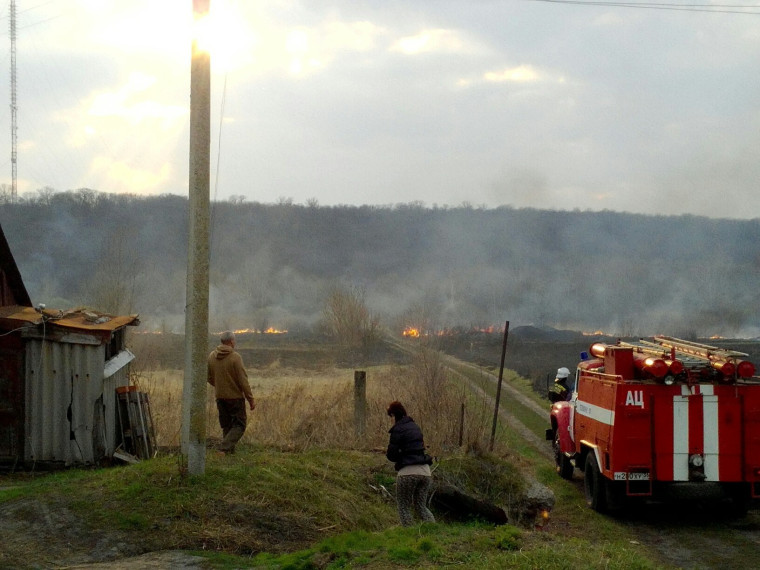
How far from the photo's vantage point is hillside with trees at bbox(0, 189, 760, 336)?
245ft

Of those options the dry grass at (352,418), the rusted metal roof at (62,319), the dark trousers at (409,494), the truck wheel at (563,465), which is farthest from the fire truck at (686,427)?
the rusted metal roof at (62,319)

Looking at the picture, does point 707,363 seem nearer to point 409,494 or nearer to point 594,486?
point 594,486

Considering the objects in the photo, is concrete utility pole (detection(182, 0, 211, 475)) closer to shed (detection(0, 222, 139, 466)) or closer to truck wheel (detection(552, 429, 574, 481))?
shed (detection(0, 222, 139, 466))

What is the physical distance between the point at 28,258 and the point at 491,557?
264ft

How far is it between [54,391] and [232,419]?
9.05ft

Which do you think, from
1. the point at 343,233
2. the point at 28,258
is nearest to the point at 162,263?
the point at 28,258

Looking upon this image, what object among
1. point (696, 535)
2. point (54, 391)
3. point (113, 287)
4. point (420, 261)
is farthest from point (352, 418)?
point (420, 261)

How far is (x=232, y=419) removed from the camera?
12.2m

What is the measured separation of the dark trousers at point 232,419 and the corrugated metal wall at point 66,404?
1928mm

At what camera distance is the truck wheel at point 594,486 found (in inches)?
499

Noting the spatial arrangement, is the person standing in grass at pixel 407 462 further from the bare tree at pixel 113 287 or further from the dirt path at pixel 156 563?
the bare tree at pixel 113 287

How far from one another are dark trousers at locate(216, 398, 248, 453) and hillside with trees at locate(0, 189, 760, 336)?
47.9m

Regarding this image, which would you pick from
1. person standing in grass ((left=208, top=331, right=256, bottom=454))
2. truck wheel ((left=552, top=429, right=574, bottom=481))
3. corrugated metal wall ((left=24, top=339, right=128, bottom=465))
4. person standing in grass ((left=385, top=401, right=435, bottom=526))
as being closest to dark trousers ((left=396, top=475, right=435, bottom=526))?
person standing in grass ((left=385, top=401, right=435, bottom=526))

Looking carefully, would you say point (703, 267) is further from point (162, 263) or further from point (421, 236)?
point (162, 263)
